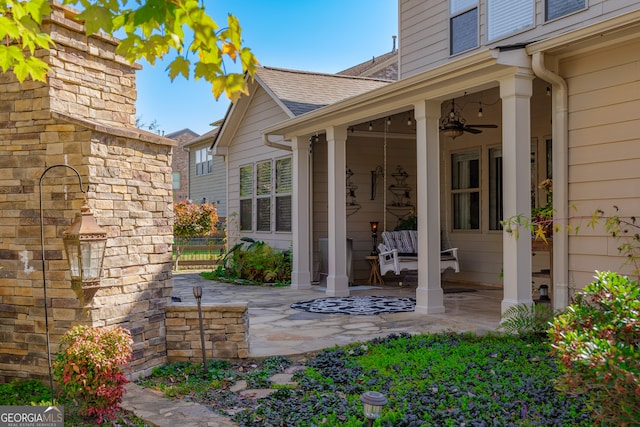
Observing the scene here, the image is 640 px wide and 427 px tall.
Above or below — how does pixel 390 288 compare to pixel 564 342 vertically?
below

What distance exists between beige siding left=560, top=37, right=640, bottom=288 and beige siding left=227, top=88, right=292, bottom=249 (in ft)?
20.8

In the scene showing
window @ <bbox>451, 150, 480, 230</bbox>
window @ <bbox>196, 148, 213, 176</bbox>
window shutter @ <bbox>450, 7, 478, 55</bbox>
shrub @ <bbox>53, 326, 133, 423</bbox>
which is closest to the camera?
shrub @ <bbox>53, 326, 133, 423</bbox>

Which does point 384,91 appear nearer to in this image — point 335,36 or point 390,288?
point 390,288

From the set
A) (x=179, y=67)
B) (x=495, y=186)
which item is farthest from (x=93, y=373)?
(x=495, y=186)

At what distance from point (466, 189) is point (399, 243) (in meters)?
1.50

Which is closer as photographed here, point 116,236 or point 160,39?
point 160,39

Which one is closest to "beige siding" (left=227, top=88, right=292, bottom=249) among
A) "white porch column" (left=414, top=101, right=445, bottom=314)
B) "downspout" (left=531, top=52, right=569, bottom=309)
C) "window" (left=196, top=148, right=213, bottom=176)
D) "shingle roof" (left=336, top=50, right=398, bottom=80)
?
"white porch column" (left=414, top=101, right=445, bottom=314)

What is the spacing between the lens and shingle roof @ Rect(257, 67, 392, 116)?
11.2m

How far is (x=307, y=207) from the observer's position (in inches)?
420

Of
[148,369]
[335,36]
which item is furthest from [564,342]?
[335,36]

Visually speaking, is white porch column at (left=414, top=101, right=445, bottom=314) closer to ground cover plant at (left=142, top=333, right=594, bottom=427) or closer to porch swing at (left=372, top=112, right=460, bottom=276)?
ground cover plant at (left=142, top=333, right=594, bottom=427)

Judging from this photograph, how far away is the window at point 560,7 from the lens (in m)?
7.39

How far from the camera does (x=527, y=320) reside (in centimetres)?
584

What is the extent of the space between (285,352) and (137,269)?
58.1 inches
